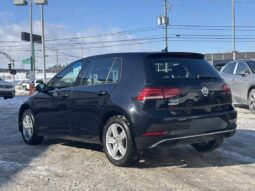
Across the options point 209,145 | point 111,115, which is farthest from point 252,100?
point 111,115

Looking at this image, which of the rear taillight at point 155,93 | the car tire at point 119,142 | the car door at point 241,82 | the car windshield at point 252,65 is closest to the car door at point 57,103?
the car tire at point 119,142

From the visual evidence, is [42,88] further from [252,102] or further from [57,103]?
[252,102]

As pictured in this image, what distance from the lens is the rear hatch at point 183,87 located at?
6480 mm

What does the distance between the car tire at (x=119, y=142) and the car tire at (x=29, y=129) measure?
7.74 ft

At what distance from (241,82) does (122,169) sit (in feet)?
29.1

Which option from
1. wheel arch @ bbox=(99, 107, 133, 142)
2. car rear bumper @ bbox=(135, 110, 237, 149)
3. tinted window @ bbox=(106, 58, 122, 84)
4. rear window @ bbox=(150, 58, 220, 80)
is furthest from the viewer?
tinted window @ bbox=(106, 58, 122, 84)

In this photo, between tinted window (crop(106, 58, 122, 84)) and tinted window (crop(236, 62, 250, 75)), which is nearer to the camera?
tinted window (crop(106, 58, 122, 84))

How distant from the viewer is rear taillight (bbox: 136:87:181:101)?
21.1 ft

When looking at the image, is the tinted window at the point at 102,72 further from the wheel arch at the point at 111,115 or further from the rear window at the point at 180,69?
the rear window at the point at 180,69

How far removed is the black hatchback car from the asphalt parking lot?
1.09 ft

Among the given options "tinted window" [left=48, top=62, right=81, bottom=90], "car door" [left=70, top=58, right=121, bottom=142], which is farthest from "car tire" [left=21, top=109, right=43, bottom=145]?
"car door" [left=70, top=58, right=121, bottom=142]

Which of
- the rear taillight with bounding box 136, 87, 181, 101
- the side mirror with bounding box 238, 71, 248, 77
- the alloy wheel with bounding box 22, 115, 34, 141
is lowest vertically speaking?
the alloy wheel with bounding box 22, 115, 34, 141

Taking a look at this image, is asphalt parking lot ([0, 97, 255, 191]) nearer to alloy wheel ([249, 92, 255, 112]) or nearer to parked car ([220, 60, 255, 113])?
alloy wheel ([249, 92, 255, 112])

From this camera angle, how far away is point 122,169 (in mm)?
6766
